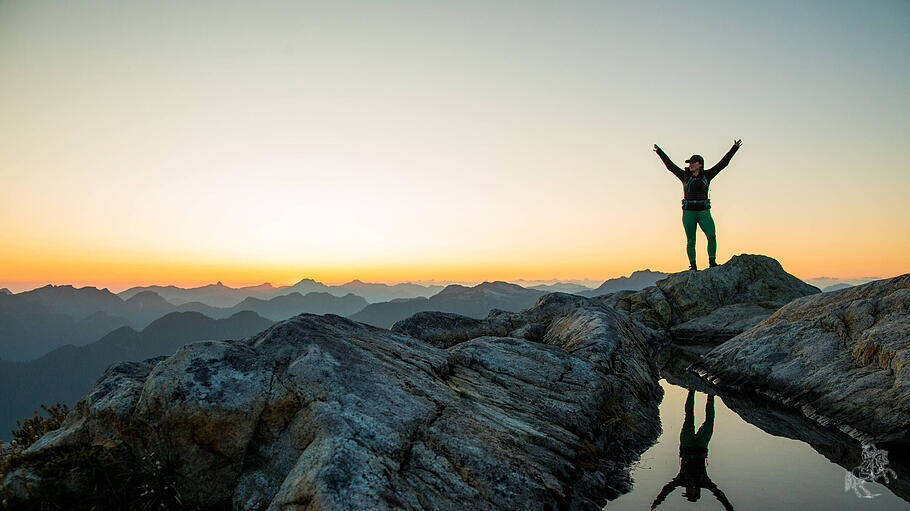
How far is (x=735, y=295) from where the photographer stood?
31.3 meters

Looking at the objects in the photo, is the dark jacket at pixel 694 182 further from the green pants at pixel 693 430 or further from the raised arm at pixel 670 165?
the green pants at pixel 693 430

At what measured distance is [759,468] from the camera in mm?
11227

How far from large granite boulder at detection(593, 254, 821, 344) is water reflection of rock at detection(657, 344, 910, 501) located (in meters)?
9.28

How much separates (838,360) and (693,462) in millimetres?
8288

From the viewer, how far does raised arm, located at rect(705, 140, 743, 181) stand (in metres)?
28.2

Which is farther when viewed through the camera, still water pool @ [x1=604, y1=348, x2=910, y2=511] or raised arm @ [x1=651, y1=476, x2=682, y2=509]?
raised arm @ [x1=651, y1=476, x2=682, y2=509]

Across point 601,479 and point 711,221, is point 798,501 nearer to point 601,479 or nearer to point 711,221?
point 601,479

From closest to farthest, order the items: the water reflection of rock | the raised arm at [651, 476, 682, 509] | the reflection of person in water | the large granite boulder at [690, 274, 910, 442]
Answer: the raised arm at [651, 476, 682, 509] → the reflection of person in water → the water reflection of rock → the large granite boulder at [690, 274, 910, 442]

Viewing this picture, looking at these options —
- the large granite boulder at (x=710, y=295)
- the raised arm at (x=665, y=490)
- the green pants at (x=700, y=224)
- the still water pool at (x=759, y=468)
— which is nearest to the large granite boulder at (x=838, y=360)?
A: the still water pool at (x=759, y=468)

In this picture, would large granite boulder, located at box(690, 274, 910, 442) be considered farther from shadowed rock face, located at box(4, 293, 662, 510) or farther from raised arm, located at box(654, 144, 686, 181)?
raised arm, located at box(654, 144, 686, 181)

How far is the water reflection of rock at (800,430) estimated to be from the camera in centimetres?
1109

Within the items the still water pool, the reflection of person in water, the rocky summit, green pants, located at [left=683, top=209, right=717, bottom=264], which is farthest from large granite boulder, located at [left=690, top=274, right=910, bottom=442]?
green pants, located at [left=683, top=209, right=717, bottom=264]

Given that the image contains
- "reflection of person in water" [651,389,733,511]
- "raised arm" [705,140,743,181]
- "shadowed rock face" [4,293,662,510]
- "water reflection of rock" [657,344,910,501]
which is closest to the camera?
"shadowed rock face" [4,293,662,510]

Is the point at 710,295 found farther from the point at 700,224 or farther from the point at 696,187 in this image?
the point at 696,187
